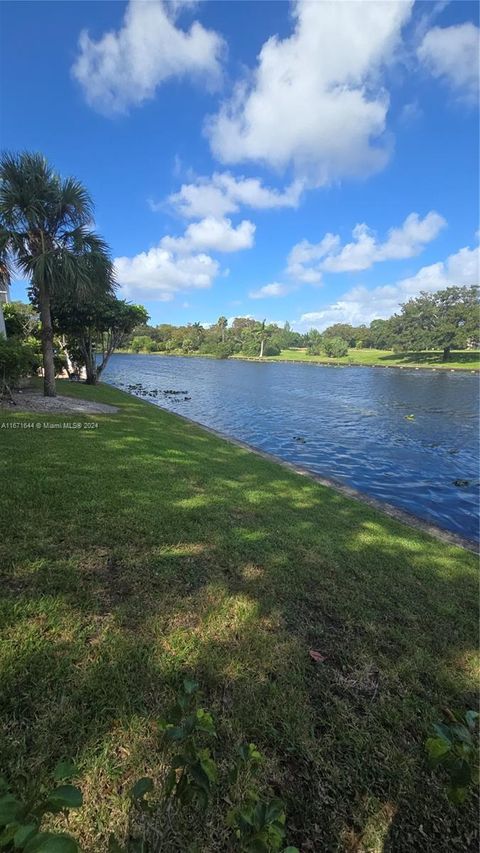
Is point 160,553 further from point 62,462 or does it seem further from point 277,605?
point 62,462

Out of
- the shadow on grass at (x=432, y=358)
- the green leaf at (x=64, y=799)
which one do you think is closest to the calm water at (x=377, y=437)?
the green leaf at (x=64, y=799)

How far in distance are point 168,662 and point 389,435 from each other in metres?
15.9

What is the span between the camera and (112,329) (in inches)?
777

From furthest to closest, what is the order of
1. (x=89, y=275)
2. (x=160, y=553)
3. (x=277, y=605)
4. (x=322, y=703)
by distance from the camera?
(x=89, y=275)
(x=160, y=553)
(x=277, y=605)
(x=322, y=703)

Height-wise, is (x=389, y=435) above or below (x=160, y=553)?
below

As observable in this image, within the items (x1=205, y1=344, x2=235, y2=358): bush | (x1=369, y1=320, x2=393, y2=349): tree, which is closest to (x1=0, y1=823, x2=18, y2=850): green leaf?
(x1=369, y1=320, x2=393, y2=349): tree

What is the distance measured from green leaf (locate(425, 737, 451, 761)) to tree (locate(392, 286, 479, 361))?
247ft

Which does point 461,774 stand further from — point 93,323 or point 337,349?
point 337,349

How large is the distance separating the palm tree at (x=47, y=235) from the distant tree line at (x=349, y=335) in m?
8.87

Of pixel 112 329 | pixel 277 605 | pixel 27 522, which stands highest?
pixel 112 329

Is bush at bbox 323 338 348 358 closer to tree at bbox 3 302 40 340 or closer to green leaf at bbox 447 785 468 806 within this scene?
tree at bbox 3 302 40 340

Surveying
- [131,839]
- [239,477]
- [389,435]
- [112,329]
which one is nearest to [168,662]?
[131,839]

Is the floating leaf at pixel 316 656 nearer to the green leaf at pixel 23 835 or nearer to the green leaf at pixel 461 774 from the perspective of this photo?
the green leaf at pixel 461 774

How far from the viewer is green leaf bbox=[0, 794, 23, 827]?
0.76 m
